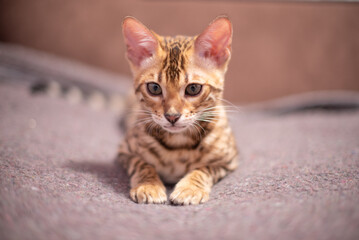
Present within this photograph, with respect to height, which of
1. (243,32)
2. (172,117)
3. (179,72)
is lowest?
(172,117)

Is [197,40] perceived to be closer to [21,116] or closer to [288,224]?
[288,224]

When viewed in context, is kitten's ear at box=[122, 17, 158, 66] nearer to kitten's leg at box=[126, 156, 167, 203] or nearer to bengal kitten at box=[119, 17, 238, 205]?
bengal kitten at box=[119, 17, 238, 205]

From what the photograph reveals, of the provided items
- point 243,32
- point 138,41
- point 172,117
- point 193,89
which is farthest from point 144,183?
point 243,32

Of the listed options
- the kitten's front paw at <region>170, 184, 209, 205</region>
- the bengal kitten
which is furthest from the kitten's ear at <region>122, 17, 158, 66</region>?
the kitten's front paw at <region>170, 184, 209, 205</region>

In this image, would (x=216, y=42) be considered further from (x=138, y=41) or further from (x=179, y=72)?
(x=138, y=41)

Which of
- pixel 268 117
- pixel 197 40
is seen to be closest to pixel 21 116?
pixel 197 40
